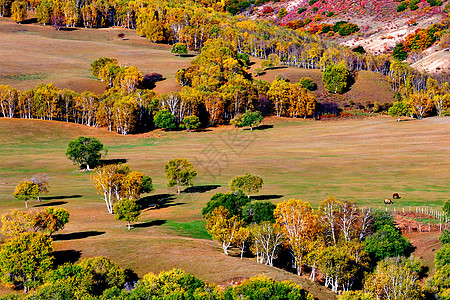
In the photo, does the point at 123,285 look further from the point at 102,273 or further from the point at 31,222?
the point at 31,222

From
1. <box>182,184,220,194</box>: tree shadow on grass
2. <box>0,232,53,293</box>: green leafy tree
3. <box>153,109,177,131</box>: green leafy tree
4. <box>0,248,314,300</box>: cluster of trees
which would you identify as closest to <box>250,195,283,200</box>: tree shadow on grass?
<box>182,184,220,194</box>: tree shadow on grass

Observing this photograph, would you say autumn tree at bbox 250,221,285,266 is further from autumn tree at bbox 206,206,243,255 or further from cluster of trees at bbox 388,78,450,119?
cluster of trees at bbox 388,78,450,119

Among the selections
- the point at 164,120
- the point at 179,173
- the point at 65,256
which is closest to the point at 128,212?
the point at 65,256

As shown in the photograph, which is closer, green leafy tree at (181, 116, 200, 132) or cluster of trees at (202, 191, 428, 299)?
cluster of trees at (202, 191, 428, 299)

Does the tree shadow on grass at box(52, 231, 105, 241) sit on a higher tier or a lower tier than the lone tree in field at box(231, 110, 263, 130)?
lower

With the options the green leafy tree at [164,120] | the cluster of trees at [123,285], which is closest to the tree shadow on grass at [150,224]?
the cluster of trees at [123,285]
